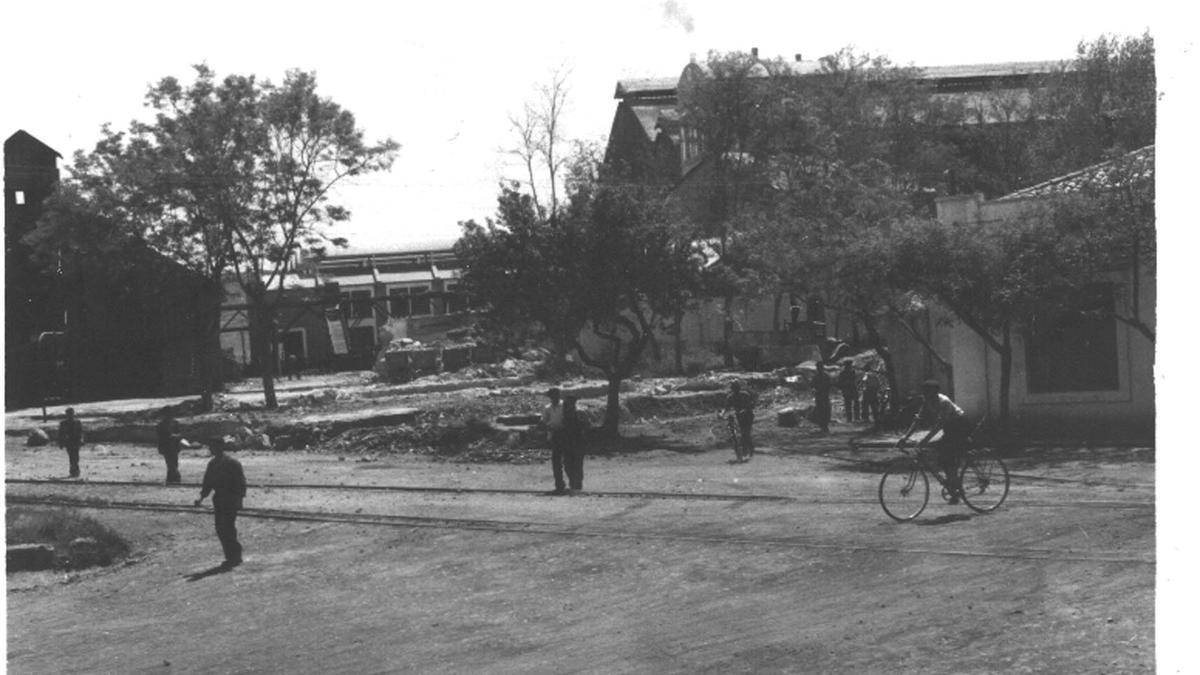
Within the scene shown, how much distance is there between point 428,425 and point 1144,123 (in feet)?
53.1

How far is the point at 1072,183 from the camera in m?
22.5

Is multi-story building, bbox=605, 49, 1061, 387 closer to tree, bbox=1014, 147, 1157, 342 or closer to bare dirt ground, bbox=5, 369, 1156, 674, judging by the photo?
tree, bbox=1014, 147, 1157, 342

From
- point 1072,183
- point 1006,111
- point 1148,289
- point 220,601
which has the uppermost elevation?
point 1006,111

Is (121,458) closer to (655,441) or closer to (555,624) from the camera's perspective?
(655,441)

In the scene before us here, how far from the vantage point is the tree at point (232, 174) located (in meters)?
34.8

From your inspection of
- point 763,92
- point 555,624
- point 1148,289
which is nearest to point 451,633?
point 555,624

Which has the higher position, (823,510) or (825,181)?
(825,181)

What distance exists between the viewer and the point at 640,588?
1311 cm

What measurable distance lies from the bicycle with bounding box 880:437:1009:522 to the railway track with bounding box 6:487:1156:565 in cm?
159

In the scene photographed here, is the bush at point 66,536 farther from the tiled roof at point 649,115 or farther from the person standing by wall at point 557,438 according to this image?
the tiled roof at point 649,115

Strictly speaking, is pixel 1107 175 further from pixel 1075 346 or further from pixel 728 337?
pixel 728 337

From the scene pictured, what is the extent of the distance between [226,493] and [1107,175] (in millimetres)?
13090

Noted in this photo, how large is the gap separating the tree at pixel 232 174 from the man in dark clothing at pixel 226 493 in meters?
19.3

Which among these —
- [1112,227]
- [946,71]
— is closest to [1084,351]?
[1112,227]
